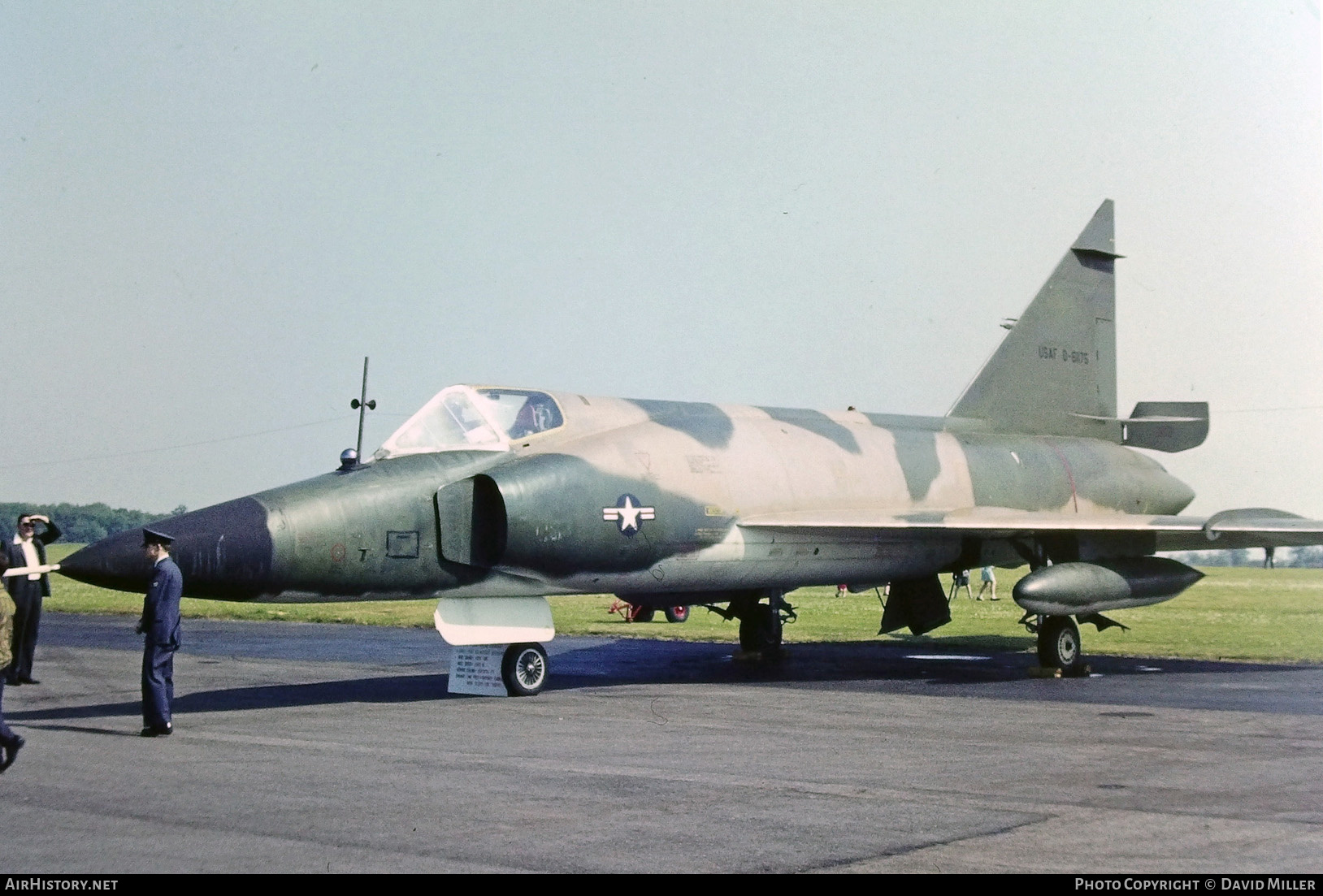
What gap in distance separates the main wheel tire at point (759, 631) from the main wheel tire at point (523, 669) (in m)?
5.04

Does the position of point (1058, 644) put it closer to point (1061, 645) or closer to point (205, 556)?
point (1061, 645)

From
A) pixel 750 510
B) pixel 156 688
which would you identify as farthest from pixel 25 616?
pixel 750 510

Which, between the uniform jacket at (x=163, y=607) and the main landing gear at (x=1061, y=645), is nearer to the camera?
the uniform jacket at (x=163, y=607)

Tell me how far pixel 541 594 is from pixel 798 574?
3.54 metres

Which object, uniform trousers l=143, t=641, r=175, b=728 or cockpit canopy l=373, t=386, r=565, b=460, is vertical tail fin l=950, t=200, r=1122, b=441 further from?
uniform trousers l=143, t=641, r=175, b=728

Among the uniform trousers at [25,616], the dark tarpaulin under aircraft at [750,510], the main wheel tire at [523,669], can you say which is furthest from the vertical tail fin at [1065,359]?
the uniform trousers at [25,616]

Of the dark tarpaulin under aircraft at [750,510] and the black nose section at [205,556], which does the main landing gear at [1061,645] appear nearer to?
the dark tarpaulin under aircraft at [750,510]

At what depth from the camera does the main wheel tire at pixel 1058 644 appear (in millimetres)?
17219

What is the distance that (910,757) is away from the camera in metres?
10.0

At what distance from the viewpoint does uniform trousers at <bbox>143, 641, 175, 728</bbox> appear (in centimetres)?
1075

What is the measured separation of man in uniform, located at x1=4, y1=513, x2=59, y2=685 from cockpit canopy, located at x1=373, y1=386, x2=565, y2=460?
3.35 meters

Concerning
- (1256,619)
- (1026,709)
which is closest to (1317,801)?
(1026,709)

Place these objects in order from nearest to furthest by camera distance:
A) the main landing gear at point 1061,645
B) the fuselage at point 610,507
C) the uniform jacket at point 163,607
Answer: the uniform jacket at point 163,607 → the fuselage at point 610,507 → the main landing gear at point 1061,645

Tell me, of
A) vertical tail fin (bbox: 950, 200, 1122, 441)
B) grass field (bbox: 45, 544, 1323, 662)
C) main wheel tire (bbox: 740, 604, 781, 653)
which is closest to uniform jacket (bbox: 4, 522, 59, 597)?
grass field (bbox: 45, 544, 1323, 662)
